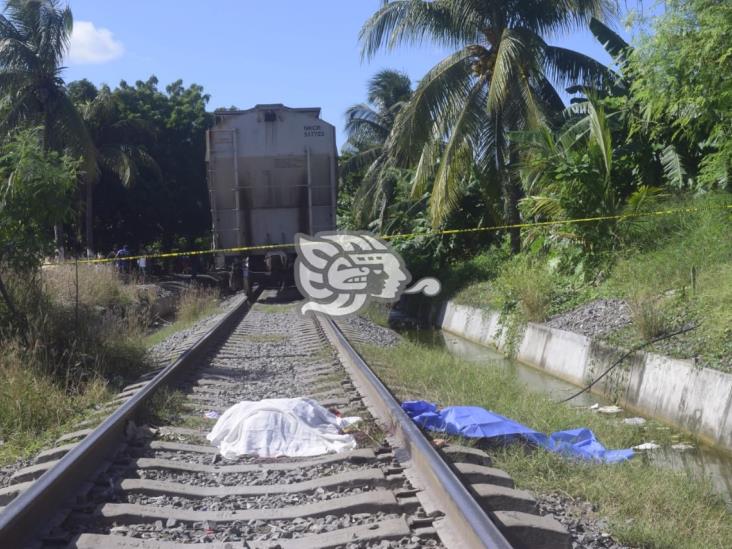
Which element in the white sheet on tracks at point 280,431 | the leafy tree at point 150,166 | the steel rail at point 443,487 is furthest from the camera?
the leafy tree at point 150,166

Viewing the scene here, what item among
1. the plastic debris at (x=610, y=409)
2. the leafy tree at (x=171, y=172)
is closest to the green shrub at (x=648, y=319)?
the plastic debris at (x=610, y=409)

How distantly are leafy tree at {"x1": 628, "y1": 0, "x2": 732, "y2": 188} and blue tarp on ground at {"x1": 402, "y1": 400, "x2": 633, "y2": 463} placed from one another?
17.4 ft

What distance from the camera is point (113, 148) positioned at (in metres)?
32.7

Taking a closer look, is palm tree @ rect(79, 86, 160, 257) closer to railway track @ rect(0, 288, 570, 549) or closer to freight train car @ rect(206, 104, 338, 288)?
freight train car @ rect(206, 104, 338, 288)

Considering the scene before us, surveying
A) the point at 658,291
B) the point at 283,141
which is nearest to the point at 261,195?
the point at 283,141

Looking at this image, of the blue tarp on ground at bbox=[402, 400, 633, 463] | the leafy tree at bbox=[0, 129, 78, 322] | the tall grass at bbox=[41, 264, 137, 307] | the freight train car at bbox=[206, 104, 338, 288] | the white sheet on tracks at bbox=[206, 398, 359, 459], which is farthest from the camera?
the freight train car at bbox=[206, 104, 338, 288]

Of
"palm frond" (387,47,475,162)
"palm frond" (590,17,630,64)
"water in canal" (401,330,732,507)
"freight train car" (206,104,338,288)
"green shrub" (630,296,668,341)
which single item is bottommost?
"water in canal" (401,330,732,507)

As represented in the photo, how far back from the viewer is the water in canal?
652cm

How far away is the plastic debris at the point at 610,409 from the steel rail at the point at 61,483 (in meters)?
4.94

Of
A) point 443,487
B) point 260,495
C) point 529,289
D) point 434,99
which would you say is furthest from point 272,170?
point 443,487

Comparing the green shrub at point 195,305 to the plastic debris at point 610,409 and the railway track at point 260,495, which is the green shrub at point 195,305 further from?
the railway track at point 260,495

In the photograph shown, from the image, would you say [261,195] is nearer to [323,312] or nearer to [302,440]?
[323,312]

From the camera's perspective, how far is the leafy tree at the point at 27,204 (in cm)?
911

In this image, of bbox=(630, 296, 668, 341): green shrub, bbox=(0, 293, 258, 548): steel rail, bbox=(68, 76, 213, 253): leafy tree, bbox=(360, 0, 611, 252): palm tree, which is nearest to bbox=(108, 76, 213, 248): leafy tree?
bbox=(68, 76, 213, 253): leafy tree
